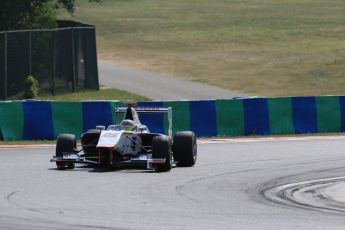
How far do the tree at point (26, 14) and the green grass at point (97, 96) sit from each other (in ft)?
12.8

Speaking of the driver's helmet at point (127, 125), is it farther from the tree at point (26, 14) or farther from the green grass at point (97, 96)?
the tree at point (26, 14)

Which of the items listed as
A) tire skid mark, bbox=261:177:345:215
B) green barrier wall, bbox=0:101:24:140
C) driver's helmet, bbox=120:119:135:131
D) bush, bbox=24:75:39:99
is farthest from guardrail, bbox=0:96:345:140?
bush, bbox=24:75:39:99

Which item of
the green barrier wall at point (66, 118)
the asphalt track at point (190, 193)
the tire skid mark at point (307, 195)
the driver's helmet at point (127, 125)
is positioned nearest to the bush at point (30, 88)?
the green barrier wall at point (66, 118)

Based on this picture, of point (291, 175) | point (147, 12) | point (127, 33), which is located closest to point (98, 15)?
point (147, 12)

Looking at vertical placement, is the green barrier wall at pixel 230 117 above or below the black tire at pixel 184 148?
above

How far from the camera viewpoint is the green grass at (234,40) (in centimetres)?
4338

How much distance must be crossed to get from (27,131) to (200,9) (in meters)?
55.4

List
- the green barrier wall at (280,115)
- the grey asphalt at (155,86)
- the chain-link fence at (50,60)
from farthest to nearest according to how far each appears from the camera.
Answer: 1. the grey asphalt at (155,86)
2. the chain-link fence at (50,60)
3. the green barrier wall at (280,115)

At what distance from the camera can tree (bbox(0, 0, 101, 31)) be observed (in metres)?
38.7

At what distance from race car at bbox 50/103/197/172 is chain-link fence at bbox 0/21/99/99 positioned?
46.4 feet

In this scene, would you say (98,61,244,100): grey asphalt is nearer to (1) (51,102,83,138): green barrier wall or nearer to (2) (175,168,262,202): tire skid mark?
(1) (51,102,83,138): green barrier wall

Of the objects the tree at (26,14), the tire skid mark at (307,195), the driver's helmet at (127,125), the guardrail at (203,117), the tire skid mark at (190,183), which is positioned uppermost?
the tree at (26,14)

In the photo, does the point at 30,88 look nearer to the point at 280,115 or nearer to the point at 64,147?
the point at 280,115

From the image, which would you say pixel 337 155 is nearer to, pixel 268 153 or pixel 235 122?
pixel 268 153
